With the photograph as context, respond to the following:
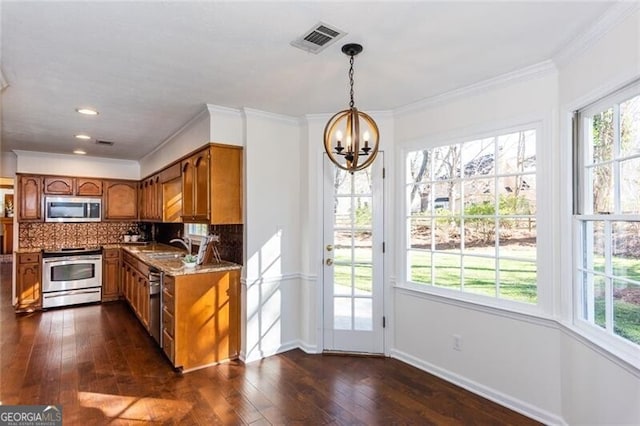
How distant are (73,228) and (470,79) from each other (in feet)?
21.3

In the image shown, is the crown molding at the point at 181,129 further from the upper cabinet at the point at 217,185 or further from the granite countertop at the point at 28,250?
the granite countertop at the point at 28,250

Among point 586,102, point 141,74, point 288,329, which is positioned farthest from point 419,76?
point 288,329

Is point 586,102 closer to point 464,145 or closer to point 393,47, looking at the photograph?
point 464,145

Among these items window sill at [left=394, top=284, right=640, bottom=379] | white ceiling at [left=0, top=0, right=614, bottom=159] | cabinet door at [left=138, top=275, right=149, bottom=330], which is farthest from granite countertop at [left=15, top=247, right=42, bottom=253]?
window sill at [left=394, top=284, right=640, bottom=379]

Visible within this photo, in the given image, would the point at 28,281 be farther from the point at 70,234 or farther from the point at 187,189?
the point at 187,189

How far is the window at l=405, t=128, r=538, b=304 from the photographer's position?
2.58 metres

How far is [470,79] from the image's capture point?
2.67 m

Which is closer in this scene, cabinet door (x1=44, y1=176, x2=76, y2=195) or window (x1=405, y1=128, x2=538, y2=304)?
window (x1=405, y1=128, x2=538, y2=304)

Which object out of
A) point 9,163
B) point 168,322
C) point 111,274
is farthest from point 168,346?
point 9,163

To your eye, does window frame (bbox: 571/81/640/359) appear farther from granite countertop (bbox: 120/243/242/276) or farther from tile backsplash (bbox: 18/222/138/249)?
tile backsplash (bbox: 18/222/138/249)

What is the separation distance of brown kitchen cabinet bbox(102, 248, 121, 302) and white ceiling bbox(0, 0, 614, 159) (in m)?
2.84

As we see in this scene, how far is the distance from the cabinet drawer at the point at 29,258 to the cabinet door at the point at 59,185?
102 centimetres

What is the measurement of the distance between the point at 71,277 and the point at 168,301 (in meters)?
3.13

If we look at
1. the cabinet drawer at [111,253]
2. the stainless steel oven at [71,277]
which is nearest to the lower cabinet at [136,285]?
the cabinet drawer at [111,253]
